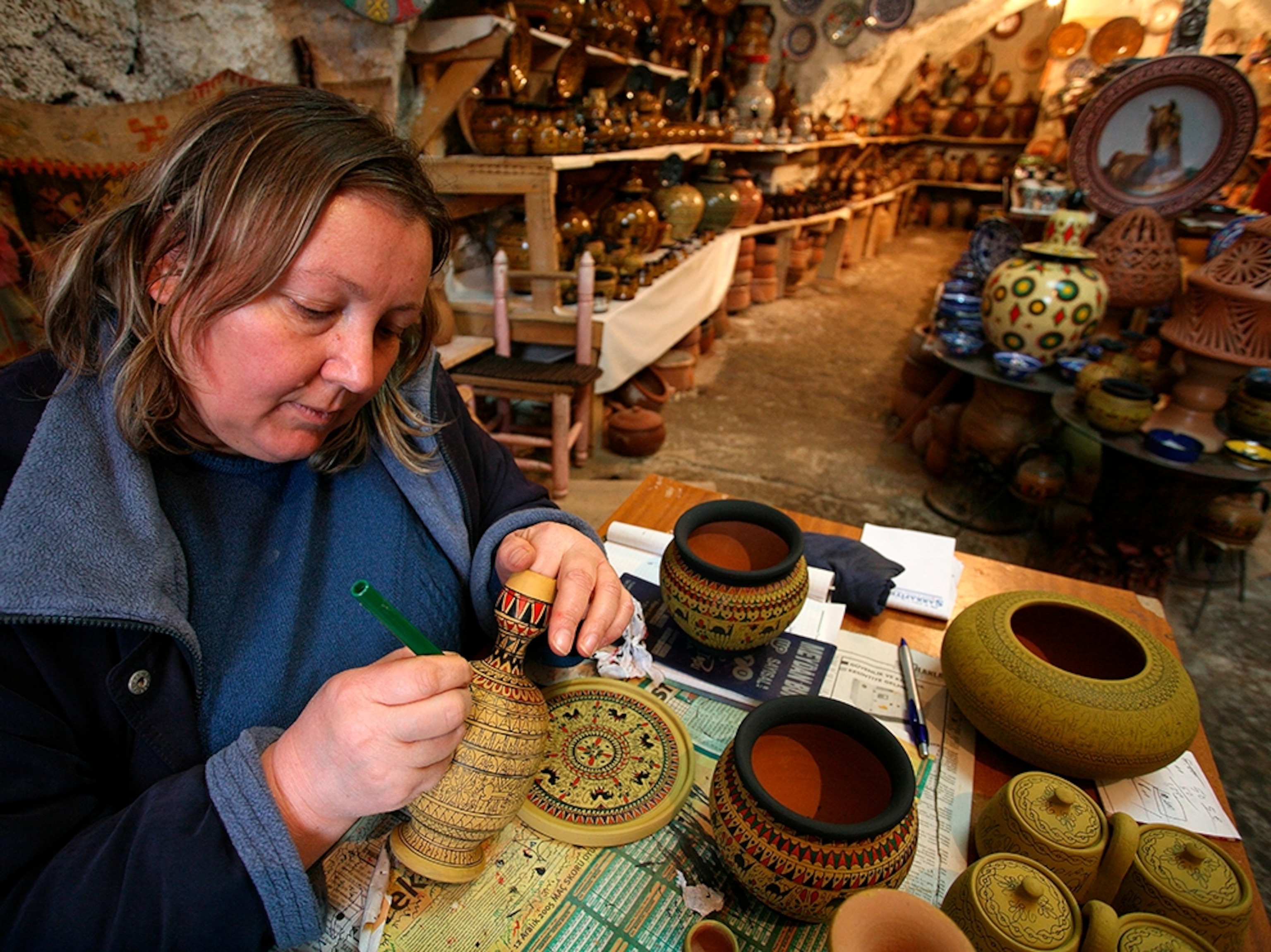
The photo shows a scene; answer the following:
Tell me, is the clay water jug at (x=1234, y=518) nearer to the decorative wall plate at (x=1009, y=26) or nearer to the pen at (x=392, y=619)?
the pen at (x=392, y=619)

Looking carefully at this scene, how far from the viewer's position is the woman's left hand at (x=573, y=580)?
86cm

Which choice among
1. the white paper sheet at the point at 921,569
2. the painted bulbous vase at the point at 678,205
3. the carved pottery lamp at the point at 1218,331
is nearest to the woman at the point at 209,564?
the white paper sheet at the point at 921,569

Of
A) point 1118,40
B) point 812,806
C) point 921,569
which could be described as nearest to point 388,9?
point 921,569

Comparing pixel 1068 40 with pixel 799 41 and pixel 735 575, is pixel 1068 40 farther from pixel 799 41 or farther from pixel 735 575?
pixel 735 575

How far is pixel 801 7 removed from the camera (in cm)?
673

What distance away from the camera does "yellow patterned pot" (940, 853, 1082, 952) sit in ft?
2.11

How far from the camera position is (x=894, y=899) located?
2.04 ft

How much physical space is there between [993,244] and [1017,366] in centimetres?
153

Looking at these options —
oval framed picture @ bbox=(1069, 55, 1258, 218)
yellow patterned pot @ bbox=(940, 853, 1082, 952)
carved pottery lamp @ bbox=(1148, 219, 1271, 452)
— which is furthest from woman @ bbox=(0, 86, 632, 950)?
oval framed picture @ bbox=(1069, 55, 1258, 218)

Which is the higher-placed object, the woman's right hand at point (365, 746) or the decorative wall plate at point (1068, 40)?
the decorative wall plate at point (1068, 40)

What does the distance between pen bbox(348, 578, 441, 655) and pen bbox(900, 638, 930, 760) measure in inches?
27.6

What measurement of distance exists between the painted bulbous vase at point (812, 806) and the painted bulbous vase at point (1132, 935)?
159 millimetres

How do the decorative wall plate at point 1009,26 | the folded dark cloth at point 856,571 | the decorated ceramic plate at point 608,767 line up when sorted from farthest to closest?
1. the decorative wall plate at point 1009,26
2. the folded dark cloth at point 856,571
3. the decorated ceramic plate at point 608,767

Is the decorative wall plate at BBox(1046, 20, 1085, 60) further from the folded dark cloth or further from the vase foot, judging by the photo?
the vase foot
